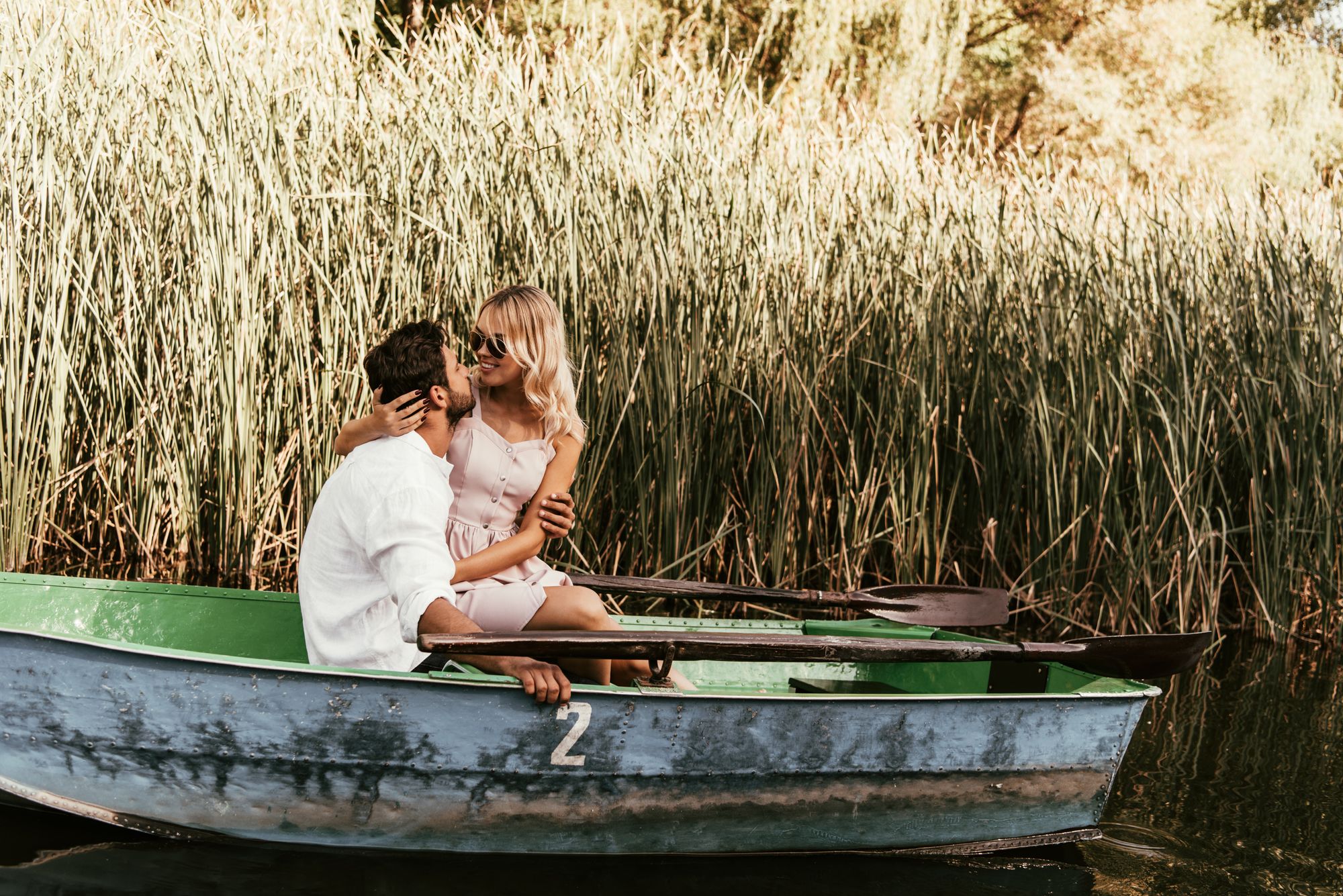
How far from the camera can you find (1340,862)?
11.7 ft

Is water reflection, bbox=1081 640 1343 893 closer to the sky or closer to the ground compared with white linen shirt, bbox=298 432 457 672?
closer to the ground

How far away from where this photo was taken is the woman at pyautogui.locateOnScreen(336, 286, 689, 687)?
3.45m

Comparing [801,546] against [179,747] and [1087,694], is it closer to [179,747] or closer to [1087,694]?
[1087,694]

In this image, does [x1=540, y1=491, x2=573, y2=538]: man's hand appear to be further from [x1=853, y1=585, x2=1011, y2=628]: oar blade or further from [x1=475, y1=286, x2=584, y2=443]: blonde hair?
[x1=853, y1=585, x2=1011, y2=628]: oar blade

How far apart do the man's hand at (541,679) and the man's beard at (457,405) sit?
630 mm

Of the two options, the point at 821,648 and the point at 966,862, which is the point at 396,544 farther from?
the point at 966,862

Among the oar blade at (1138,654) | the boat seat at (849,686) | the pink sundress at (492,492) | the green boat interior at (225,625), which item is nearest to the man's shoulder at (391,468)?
the pink sundress at (492,492)

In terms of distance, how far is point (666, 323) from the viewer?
5145 mm

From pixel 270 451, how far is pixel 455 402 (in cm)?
212

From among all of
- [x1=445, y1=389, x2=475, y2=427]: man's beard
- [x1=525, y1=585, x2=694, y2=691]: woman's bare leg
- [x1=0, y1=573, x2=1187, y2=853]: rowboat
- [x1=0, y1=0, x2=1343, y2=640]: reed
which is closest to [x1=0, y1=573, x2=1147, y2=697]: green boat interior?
[x1=0, y1=573, x2=1187, y2=853]: rowboat

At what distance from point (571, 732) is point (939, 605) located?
68.0 inches

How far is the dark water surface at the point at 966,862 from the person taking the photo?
297cm

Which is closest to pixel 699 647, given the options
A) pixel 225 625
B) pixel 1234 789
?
pixel 225 625

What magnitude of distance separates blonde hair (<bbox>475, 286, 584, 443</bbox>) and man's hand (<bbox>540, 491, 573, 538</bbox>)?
24cm
